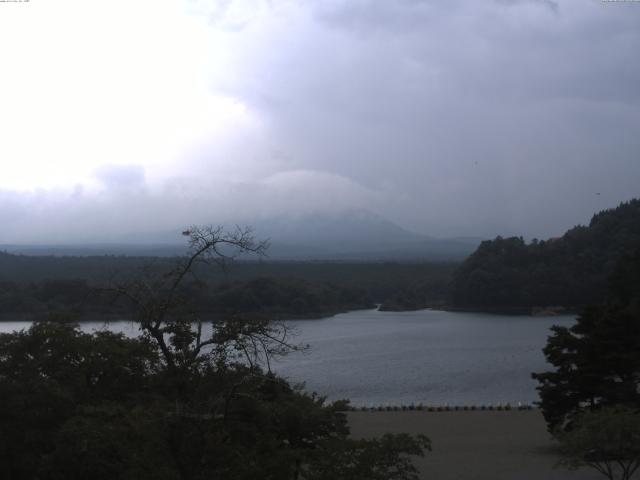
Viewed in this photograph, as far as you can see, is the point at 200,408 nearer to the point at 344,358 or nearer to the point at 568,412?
the point at 568,412

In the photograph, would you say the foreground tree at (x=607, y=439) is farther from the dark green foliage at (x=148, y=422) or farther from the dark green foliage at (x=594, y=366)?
the dark green foliage at (x=594, y=366)

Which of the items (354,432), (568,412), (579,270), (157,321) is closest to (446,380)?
(354,432)

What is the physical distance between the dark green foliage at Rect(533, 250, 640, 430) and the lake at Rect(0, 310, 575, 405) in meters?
5.07

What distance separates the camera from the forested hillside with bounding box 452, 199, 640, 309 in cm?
5112

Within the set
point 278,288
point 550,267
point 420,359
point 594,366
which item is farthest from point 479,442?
point 550,267

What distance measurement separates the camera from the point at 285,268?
7375cm

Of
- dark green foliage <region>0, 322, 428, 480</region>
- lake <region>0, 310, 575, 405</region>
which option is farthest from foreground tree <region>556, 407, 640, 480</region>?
lake <region>0, 310, 575, 405</region>

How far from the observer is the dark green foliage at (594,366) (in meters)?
13.0

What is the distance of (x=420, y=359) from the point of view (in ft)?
101

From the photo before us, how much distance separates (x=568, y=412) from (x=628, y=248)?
4123 cm

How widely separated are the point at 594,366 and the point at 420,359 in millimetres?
17714

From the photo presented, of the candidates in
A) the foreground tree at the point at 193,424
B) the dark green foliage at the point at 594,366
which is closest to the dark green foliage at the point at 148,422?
the foreground tree at the point at 193,424

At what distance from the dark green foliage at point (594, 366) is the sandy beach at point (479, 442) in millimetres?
884

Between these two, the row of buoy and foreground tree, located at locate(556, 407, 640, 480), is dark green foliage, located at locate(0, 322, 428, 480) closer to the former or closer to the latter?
foreground tree, located at locate(556, 407, 640, 480)
